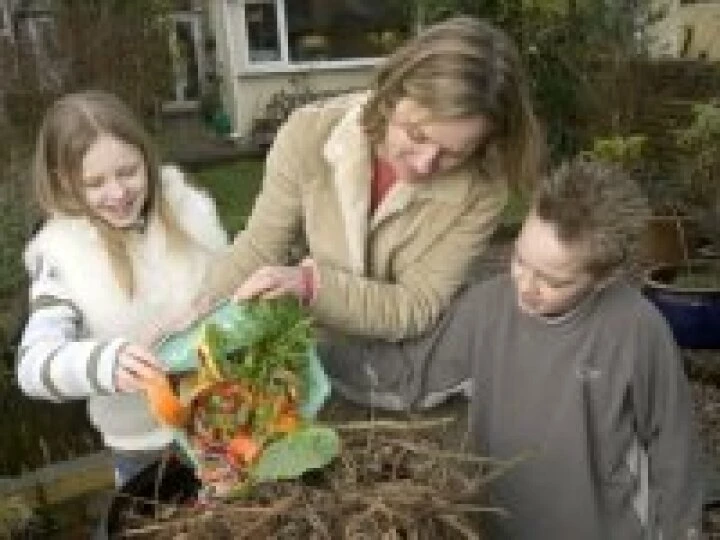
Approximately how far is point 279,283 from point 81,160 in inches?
24.8

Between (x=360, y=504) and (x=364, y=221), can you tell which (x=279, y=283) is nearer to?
(x=364, y=221)

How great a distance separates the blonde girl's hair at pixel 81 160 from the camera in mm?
2027

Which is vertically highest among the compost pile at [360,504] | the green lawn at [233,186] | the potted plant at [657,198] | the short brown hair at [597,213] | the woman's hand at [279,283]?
the short brown hair at [597,213]

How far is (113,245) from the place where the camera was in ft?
6.72

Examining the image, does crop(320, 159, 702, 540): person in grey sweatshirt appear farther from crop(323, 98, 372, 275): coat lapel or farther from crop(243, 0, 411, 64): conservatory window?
crop(243, 0, 411, 64): conservatory window

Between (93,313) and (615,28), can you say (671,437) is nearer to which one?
(93,313)

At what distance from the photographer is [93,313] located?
1974 mm

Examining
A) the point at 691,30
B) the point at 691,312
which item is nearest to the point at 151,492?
the point at 691,312

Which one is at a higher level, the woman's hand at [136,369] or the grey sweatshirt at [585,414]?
the woman's hand at [136,369]

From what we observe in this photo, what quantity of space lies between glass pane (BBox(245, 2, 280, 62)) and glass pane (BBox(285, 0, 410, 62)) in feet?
0.72

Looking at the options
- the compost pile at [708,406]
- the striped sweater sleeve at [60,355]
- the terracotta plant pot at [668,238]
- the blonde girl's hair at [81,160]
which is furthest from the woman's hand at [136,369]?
the terracotta plant pot at [668,238]

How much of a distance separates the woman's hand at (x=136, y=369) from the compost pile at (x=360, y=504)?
0.55 feet

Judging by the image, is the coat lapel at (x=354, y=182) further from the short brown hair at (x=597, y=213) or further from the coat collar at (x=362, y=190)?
the short brown hair at (x=597, y=213)

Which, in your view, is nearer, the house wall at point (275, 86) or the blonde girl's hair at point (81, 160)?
the blonde girl's hair at point (81, 160)
